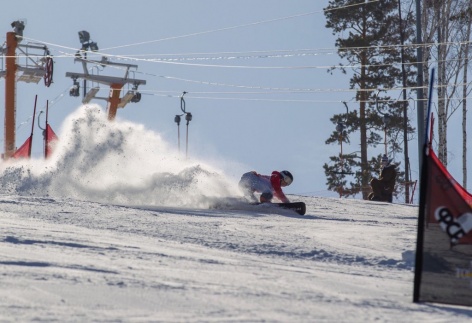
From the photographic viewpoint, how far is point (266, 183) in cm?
1956

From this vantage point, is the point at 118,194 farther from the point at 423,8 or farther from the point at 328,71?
the point at 328,71

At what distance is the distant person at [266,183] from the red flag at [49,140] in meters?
11.4

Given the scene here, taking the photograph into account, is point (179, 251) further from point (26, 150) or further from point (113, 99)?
point (113, 99)

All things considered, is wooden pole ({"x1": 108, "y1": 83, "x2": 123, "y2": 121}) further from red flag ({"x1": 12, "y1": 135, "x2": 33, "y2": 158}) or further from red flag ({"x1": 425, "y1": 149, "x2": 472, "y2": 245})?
red flag ({"x1": 425, "y1": 149, "x2": 472, "y2": 245})

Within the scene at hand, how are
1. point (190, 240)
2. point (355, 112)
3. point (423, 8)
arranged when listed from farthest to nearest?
1. point (355, 112)
2. point (423, 8)
3. point (190, 240)

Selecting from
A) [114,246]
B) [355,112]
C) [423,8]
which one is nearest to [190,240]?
[114,246]

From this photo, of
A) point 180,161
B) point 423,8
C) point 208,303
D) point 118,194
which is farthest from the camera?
Result: point 423,8

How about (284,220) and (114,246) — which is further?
(284,220)

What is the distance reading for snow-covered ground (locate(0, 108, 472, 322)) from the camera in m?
7.23

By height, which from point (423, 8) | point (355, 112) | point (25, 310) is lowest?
point (25, 310)

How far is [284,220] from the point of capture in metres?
16.9

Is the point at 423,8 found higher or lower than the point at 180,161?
higher

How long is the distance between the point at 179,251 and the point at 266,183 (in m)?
8.72

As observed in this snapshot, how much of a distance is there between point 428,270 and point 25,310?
10.3ft
